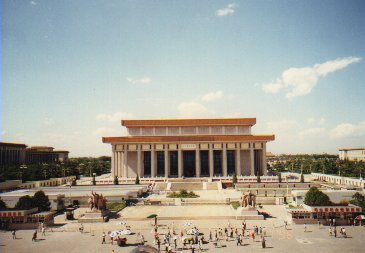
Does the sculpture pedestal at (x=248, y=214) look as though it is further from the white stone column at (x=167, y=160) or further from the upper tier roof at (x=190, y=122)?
the upper tier roof at (x=190, y=122)

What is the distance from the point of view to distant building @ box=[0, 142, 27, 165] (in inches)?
4528

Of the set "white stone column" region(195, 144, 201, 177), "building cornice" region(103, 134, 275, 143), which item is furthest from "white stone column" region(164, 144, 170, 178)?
"white stone column" region(195, 144, 201, 177)

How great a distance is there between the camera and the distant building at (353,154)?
134300 millimetres

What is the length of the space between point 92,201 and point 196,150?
1655 inches

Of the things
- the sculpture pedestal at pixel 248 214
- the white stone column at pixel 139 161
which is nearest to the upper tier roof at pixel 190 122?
the white stone column at pixel 139 161

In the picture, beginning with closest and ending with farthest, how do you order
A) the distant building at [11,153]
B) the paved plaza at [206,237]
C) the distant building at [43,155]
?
the paved plaza at [206,237] < the distant building at [11,153] < the distant building at [43,155]

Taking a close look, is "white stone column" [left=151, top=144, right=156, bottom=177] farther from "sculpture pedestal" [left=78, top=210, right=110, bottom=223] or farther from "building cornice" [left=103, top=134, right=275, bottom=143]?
"sculpture pedestal" [left=78, top=210, right=110, bottom=223]

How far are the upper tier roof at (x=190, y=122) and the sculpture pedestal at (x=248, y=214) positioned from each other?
148 ft

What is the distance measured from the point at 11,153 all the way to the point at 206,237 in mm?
112953

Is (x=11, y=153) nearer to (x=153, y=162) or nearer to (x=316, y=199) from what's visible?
(x=153, y=162)

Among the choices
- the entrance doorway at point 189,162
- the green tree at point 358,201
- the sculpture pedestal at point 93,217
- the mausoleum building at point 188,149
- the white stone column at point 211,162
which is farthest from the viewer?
the entrance doorway at point 189,162

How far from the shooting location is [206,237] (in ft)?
97.0

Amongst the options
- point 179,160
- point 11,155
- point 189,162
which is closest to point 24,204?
point 179,160

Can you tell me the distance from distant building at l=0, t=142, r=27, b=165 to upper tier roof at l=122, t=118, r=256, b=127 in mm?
56875
